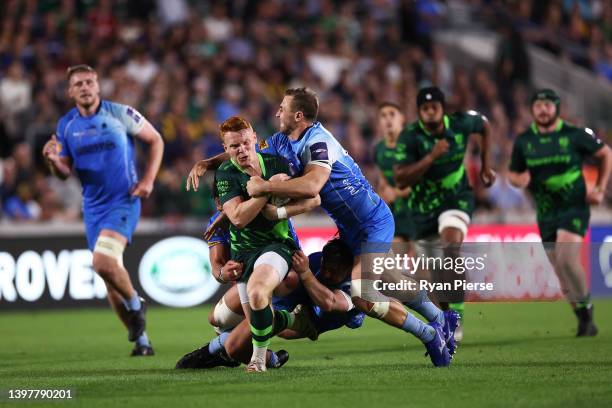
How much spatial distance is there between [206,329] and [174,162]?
5.32m

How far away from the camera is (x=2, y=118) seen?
1836 centimetres

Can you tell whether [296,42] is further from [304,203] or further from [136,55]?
[304,203]

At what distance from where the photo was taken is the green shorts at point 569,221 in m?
12.6

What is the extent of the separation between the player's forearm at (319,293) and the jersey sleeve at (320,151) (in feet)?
2.82

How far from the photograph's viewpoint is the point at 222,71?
20.4m

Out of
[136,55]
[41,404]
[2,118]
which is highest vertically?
[136,55]

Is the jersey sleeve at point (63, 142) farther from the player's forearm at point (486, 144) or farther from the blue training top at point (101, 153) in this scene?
the player's forearm at point (486, 144)

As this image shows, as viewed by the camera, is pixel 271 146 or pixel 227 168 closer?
pixel 227 168

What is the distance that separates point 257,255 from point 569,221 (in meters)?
4.91

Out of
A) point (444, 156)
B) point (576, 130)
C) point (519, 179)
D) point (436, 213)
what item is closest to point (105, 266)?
point (436, 213)

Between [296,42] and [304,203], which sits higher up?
[296,42]

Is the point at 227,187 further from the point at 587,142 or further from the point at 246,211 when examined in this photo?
the point at 587,142

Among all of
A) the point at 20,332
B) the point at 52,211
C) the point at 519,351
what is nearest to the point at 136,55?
the point at 52,211

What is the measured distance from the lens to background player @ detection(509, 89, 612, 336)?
→ 1252cm
